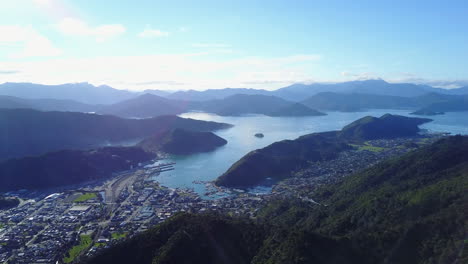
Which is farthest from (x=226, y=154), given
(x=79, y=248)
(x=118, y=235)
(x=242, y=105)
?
(x=242, y=105)

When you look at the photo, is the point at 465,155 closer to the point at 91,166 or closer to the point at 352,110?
the point at 91,166

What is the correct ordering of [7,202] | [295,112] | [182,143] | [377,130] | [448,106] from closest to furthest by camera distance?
[7,202], [182,143], [377,130], [295,112], [448,106]

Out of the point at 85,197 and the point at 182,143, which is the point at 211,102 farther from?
the point at 85,197

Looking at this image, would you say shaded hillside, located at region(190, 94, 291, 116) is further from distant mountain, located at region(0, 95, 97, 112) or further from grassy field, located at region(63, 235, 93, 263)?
grassy field, located at region(63, 235, 93, 263)

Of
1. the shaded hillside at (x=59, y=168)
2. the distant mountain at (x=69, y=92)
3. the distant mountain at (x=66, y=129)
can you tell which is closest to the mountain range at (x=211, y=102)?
the distant mountain at (x=69, y=92)

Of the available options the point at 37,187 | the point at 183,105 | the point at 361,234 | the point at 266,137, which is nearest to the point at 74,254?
the point at 361,234

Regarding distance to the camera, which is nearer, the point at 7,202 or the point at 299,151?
the point at 7,202

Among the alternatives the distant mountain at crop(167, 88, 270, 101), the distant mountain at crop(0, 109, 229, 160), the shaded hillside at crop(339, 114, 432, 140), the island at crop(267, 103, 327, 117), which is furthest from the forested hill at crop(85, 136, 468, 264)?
the distant mountain at crop(167, 88, 270, 101)
